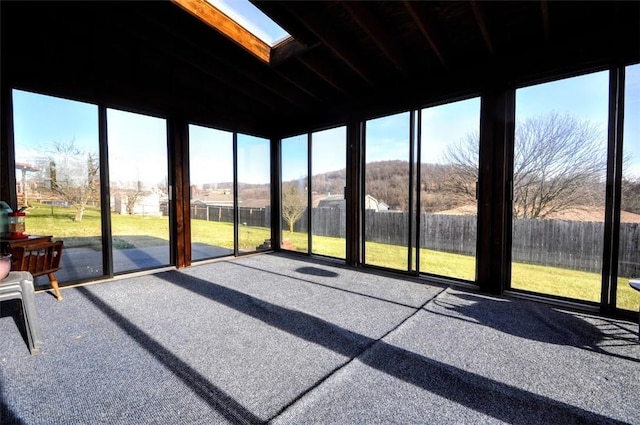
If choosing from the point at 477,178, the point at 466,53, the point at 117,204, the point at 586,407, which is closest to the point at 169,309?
the point at 117,204

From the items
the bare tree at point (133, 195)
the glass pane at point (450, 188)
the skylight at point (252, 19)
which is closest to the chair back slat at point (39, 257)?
the bare tree at point (133, 195)

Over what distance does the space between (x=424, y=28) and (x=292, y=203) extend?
143 inches

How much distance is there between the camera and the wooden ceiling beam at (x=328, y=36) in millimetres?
2580

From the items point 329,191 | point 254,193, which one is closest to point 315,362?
point 329,191

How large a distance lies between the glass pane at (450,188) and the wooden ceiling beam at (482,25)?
604 mm

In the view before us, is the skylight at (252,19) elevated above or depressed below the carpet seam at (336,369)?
above

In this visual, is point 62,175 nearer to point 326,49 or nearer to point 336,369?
point 326,49

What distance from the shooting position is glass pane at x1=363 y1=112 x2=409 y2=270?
12.7ft

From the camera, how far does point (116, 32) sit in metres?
3.15

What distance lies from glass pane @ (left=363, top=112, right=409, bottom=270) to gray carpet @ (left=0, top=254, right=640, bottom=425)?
117 cm

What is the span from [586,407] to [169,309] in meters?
3.10

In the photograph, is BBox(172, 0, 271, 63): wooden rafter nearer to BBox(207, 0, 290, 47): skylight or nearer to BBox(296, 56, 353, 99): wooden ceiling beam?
BBox(207, 0, 290, 47): skylight

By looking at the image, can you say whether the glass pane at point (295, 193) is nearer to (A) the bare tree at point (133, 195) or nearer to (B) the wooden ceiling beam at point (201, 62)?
(B) the wooden ceiling beam at point (201, 62)

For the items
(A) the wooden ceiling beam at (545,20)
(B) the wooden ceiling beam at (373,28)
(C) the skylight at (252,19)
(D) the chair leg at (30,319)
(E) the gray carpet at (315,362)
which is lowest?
(E) the gray carpet at (315,362)
